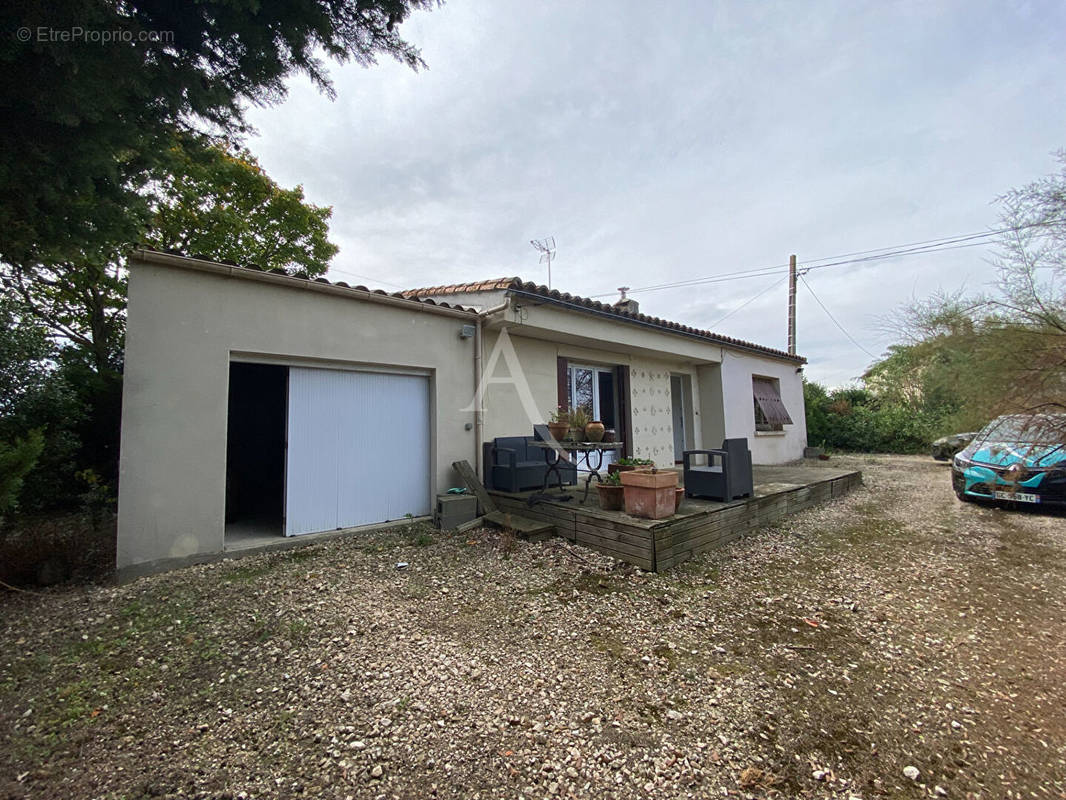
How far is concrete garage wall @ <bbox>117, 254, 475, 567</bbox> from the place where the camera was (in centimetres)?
380

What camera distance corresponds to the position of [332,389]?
5098 mm

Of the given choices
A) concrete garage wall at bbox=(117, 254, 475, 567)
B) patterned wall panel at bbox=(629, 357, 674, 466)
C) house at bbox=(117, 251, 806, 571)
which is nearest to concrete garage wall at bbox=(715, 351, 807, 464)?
house at bbox=(117, 251, 806, 571)

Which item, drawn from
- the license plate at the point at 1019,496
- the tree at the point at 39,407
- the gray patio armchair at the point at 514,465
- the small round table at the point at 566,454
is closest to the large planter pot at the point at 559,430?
the small round table at the point at 566,454

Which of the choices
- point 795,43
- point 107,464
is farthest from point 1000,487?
point 107,464

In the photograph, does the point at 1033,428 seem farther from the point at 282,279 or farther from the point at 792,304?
the point at 792,304

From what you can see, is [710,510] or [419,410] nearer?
[710,510]

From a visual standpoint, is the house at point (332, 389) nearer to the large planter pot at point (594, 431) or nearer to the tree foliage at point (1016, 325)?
the large planter pot at point (594, 431)

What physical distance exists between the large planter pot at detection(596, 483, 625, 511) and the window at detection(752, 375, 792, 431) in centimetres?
802

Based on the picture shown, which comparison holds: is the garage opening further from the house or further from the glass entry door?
the glass entry door

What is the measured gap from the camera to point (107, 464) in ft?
19.4

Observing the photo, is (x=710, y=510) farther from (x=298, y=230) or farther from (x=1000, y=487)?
(x=298, y=230)

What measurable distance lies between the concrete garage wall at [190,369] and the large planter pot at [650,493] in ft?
12.1

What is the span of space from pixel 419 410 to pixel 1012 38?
8.81 m

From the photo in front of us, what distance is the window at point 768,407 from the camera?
11281 millimetres
